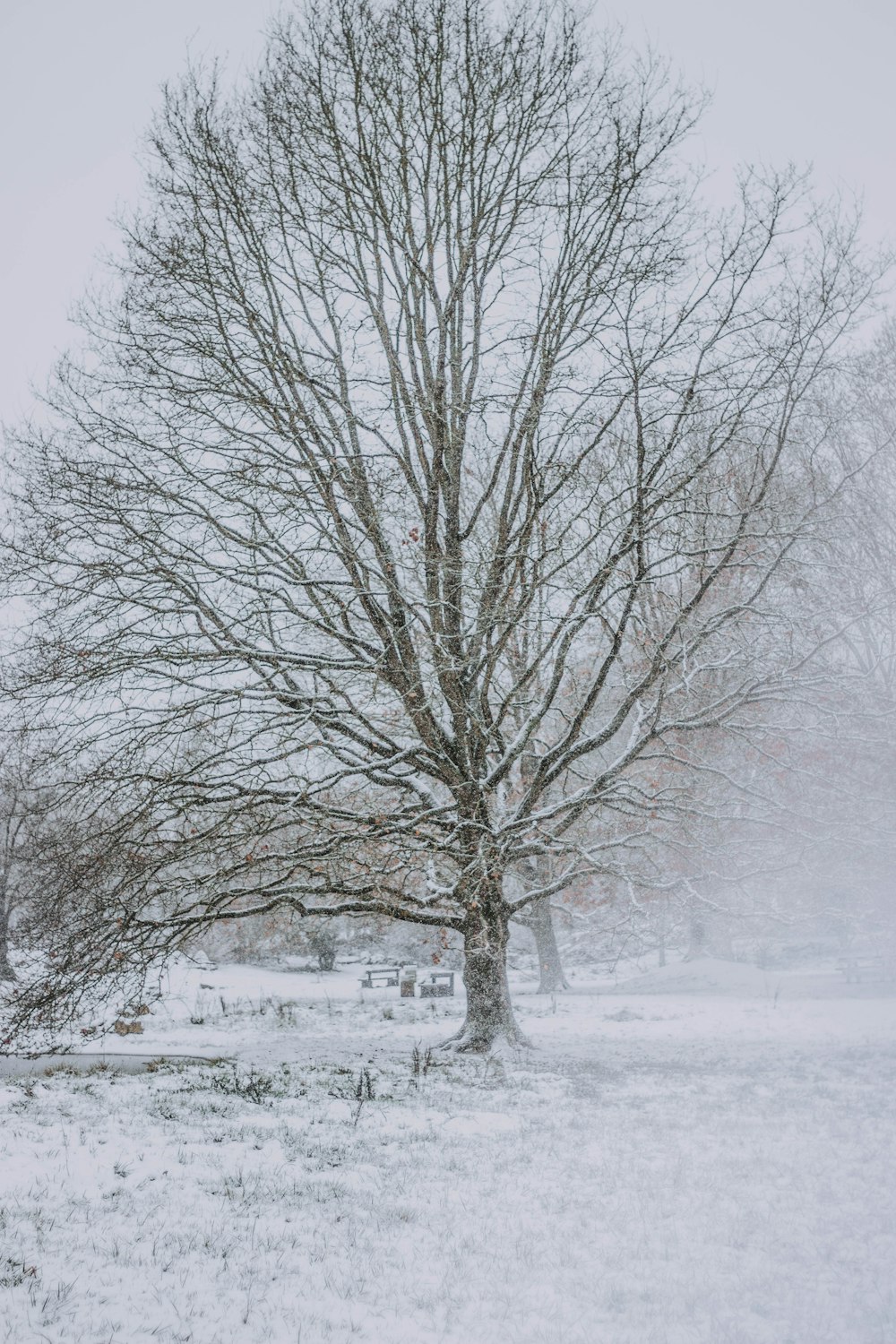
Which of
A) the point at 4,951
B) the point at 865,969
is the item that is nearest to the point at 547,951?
the point at 865,969

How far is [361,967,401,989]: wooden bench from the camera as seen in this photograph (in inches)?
906

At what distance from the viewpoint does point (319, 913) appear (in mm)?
9836

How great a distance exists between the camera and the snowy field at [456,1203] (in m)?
3.16

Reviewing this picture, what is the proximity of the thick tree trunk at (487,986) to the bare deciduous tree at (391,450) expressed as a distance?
43 millimetres

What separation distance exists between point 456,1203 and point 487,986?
5984 millimetres

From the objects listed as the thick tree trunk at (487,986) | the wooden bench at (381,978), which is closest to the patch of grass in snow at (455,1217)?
the thick tree trunk at (487,986)

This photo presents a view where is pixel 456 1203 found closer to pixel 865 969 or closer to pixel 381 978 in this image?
pixel 865 969

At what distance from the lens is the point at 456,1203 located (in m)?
4.45

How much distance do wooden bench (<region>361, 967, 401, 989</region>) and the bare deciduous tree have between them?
44.3 feet

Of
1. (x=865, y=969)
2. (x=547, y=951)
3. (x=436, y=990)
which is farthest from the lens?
(x=436, y=990)

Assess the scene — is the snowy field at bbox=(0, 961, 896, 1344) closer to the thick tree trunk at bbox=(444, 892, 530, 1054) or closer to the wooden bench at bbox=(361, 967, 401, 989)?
the thick tree trunk at bbox=(444, 892, 530, 1054)

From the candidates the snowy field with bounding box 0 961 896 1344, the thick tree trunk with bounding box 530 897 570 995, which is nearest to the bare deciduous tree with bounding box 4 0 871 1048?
the snowy field with bounding box 0 961 896 1344

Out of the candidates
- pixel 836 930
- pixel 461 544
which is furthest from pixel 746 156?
pixel 836 930

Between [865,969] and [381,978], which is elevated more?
[865,969]
